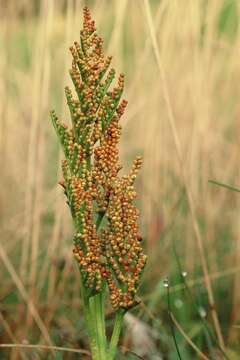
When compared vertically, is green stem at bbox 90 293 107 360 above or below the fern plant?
below

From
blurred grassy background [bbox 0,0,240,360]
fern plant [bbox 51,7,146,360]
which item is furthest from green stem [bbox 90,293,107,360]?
blurred grassy background [bbox 0,0,240,360]

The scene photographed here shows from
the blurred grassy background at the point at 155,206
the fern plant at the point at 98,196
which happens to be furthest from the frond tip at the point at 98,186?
the blurred grassy background at the point at 155,206

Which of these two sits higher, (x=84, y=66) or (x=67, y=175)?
(x=84, y=66)

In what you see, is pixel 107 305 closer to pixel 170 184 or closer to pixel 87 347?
pixel 87 347

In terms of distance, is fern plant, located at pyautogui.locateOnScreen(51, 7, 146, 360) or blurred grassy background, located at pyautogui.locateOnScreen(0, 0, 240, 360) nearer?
fern plant, located at pyautogui.locateOnScreen(51, 7, 146, 360)

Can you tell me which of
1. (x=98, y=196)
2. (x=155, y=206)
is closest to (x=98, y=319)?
(x=98, y=196)

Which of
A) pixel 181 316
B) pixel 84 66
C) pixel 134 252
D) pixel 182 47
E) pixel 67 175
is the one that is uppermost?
pixel 182 47

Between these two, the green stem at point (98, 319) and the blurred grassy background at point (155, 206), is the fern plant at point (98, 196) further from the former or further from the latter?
the blurred grassy background at point (155, 206)

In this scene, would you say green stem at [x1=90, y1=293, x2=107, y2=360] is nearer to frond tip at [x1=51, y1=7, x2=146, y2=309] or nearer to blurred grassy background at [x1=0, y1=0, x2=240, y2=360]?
frond tip at [x1=51, y1=7, x2=146, y2=309]

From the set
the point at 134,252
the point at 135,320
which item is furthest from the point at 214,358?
the point at 134,252
